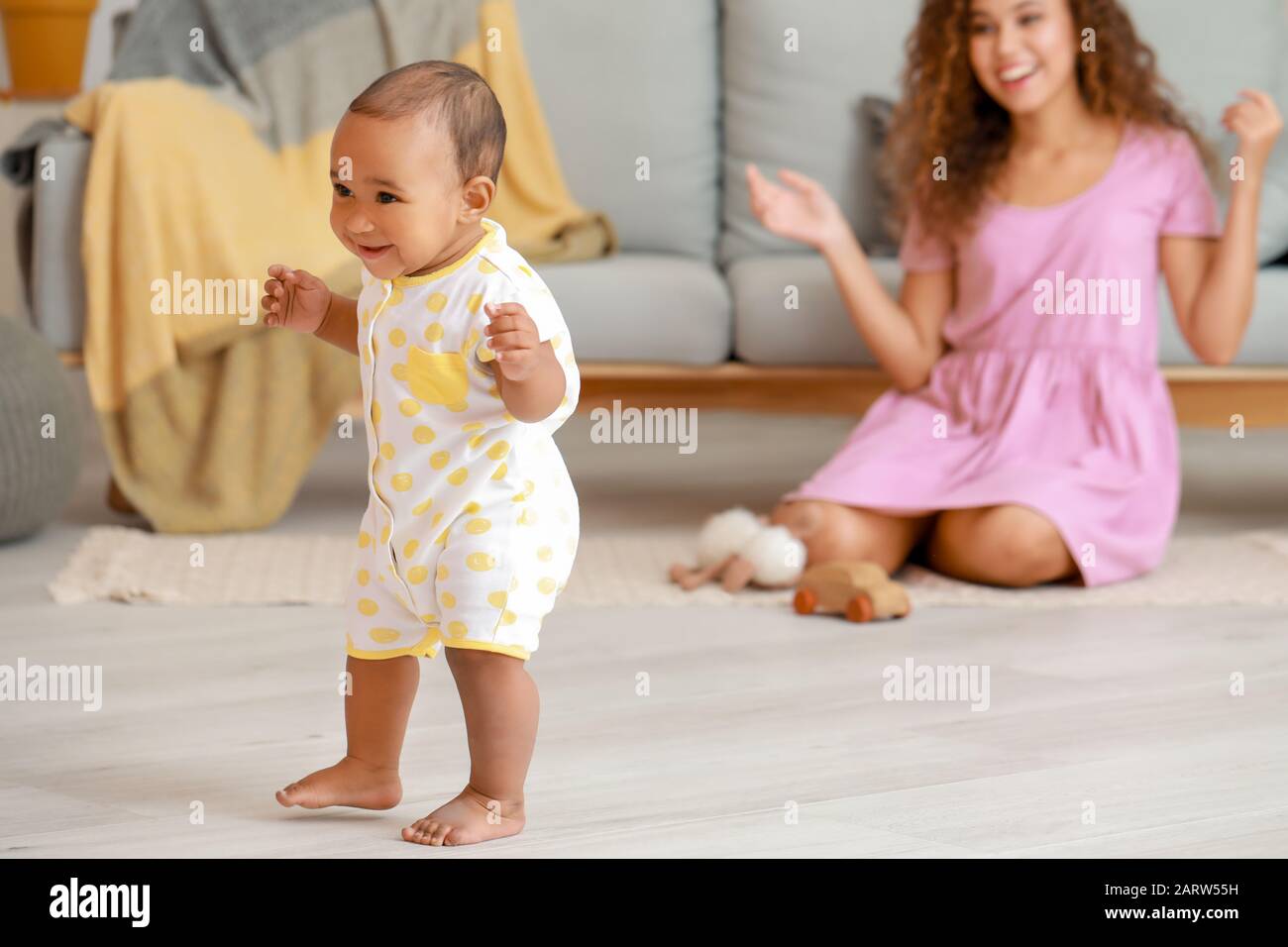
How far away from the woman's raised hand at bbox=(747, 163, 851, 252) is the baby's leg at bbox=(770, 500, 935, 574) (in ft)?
1.13

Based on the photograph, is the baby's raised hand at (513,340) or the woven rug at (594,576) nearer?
the baby's raised hand at (513,340)

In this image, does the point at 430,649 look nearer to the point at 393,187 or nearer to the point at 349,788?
the point at 349,788

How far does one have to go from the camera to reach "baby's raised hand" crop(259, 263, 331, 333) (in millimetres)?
1226

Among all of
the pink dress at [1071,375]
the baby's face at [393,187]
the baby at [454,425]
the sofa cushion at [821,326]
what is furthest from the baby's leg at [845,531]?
the baby's face at [393,187]

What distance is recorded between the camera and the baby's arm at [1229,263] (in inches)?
80.9

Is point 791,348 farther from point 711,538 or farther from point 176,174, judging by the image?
point 176,174

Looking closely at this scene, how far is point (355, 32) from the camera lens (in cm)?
259

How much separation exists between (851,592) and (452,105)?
92cm

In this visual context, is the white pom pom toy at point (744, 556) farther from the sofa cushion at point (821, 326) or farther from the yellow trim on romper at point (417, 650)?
the yellow trim on romper at point (417, 650)

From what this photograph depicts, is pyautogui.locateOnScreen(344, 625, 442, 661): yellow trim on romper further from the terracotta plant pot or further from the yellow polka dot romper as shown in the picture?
the terracotta plant pot

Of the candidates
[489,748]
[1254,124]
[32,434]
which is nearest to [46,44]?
[32,434]

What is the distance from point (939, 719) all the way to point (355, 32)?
1574 mm

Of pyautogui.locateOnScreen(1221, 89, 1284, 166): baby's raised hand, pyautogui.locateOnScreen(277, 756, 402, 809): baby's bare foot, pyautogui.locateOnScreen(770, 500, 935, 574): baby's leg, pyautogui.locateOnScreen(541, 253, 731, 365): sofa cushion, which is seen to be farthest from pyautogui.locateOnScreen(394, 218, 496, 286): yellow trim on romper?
pyautogui.locateOnScreen(1221, 89, 1284, 166): baby's raised hand

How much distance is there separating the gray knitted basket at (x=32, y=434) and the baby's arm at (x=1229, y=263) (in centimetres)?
148
